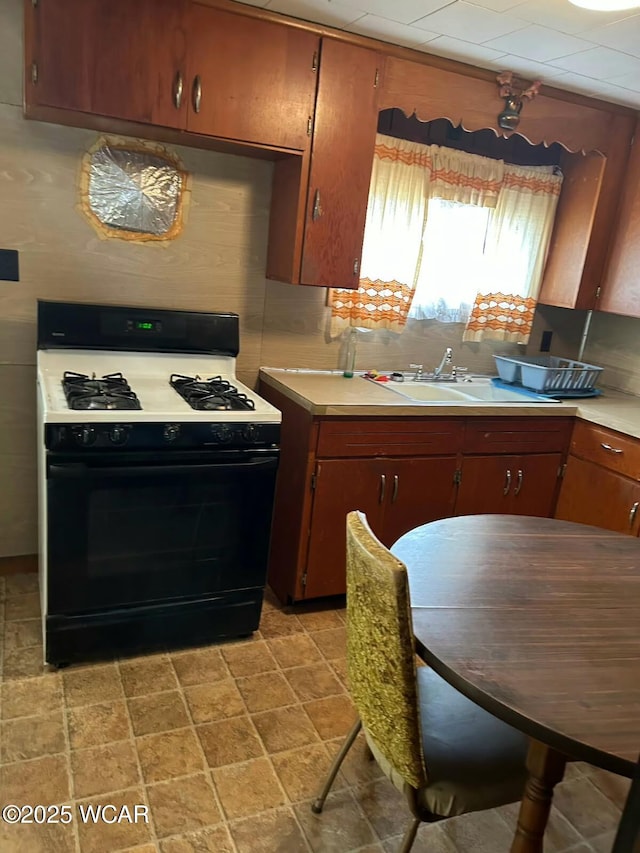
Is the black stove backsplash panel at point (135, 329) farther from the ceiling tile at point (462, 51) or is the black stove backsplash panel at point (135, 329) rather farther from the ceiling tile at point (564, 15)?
the ceiling tile at point (564, 15)

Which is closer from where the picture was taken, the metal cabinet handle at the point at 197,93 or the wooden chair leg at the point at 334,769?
the wooden chair leg at the point at 334,769

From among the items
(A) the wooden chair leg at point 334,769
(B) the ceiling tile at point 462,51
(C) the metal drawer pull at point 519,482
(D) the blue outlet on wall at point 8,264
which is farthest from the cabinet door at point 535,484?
(D) the blue outlet on wall at point 8,264

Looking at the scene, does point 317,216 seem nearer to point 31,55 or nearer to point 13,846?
point 31,55

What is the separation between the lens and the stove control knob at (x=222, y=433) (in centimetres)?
215

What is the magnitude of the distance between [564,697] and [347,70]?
2.26 meters

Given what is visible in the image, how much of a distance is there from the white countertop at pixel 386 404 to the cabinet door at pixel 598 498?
0.22 m

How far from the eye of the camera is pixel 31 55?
80.5 inches

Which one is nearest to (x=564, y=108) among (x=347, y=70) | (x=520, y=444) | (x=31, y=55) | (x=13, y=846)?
(x=347, y=70)

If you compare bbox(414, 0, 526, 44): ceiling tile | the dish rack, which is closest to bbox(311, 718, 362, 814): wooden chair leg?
the dish rack

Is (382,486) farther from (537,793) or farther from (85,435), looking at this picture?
(537,793)

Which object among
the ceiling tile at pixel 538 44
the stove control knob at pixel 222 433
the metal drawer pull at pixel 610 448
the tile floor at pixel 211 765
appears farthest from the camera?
the metal drawer pull at pixel 610 448

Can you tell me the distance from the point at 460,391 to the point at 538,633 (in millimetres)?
1964

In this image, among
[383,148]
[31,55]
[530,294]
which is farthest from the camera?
[530,294]

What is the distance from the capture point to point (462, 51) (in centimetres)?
250
